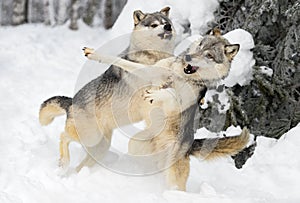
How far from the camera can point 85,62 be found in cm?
799

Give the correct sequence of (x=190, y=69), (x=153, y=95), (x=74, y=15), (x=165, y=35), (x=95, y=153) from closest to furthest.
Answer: (x=190, y=69), (x=153, y=95), (x=165, y=35), (x=95, y=153), (x=74, y=15)

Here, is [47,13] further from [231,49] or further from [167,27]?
[231,49]

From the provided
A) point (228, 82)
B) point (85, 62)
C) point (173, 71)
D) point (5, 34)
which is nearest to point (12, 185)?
point (173, 71)

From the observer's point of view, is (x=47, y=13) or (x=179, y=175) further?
(x=47, y=13)

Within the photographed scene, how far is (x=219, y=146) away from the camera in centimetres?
446

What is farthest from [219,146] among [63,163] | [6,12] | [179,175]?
[6,12]

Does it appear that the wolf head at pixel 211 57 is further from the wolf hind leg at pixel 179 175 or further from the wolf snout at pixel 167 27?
the wolf hind leg at pixel 179 175

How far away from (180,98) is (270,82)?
222cm

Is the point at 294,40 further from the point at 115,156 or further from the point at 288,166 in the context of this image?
the point at 115,156

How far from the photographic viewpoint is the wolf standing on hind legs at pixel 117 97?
4.66 meters

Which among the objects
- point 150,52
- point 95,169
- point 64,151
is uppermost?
point 150,52

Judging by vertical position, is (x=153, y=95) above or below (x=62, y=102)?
above

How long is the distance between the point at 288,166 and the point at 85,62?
4.03 meters

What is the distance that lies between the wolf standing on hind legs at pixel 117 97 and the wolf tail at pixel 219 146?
60 centimetres
